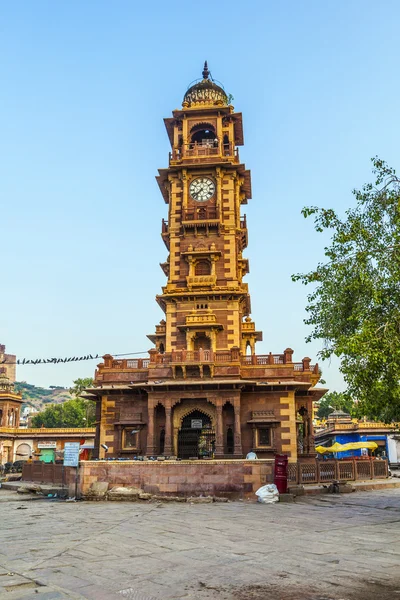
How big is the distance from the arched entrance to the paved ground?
13990 mm

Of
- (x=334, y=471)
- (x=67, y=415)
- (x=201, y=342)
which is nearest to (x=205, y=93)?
(x=201, y=342)

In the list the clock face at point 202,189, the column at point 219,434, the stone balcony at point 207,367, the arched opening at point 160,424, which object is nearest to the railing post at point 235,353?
the stone balcony at point 207,367

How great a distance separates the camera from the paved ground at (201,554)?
6.83m

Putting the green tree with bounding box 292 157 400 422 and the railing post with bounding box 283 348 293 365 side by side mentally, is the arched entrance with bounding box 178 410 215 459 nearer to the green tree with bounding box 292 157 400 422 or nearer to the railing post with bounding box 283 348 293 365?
the railing post with bounding box 283 348 293 365

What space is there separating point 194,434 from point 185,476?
1117cm

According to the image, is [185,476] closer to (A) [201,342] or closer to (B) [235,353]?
(B) [235,353]

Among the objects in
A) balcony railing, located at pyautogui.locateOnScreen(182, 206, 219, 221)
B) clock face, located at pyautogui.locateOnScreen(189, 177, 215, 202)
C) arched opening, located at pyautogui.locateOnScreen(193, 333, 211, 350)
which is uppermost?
clock face, located at pyautogui.locateOnScreen(189, 177, 215, 202)

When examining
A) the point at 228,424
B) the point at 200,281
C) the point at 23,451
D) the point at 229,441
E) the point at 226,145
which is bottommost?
the point at 23,451

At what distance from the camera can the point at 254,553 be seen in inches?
365

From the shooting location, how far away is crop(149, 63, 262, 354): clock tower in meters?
32.3

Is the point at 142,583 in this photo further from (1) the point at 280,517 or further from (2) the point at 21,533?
(1) the point at 280,517

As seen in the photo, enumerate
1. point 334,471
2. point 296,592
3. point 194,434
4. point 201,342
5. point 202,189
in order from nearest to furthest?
point 296,592, point 334,471, point 194,434, point 201,342, point 202,189

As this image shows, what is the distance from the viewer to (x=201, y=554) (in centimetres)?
919

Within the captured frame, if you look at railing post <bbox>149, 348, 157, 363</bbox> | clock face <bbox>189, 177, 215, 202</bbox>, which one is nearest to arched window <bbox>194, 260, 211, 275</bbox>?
clock face <bbox>189, 177, 215, 202</bbox>
